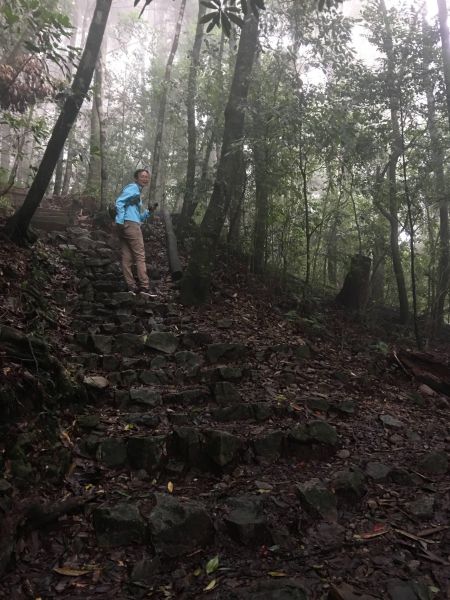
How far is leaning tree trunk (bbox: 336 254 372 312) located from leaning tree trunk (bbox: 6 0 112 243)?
21.8 ft

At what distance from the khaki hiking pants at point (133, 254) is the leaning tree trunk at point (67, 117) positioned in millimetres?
1508

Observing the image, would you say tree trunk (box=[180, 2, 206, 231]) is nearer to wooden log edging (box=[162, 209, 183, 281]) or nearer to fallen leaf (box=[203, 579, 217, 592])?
wooden log edging (box=[162, 209, 183, 281])

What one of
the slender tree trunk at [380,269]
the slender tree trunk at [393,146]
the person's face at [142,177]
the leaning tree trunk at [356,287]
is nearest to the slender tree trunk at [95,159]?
the person's face at [142,177]

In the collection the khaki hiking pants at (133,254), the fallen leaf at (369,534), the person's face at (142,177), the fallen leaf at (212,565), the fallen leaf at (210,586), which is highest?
the person's face at (142,177)

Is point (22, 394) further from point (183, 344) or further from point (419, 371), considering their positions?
point (419, 371)

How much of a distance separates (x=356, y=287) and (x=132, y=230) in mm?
5335

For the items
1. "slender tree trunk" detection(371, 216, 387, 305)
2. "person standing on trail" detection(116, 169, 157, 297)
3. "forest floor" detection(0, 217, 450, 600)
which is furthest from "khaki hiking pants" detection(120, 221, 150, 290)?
"slender tree trunk" detection(371, 216, 387, 305)

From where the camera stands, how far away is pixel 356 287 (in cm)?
1048

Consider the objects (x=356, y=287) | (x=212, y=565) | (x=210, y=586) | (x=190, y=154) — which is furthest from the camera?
(x=190, y=154)

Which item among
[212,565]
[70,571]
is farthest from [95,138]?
[212,565]

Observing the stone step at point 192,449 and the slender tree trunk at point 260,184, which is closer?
the stone step at point 192,449

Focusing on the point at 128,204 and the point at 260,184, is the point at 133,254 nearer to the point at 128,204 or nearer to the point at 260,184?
the point at 128,204

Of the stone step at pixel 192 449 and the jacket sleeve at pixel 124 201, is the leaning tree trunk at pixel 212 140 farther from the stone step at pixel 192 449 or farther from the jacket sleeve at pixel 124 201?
the stone step at pixel 192 449

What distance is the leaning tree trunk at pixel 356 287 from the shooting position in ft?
34.4
